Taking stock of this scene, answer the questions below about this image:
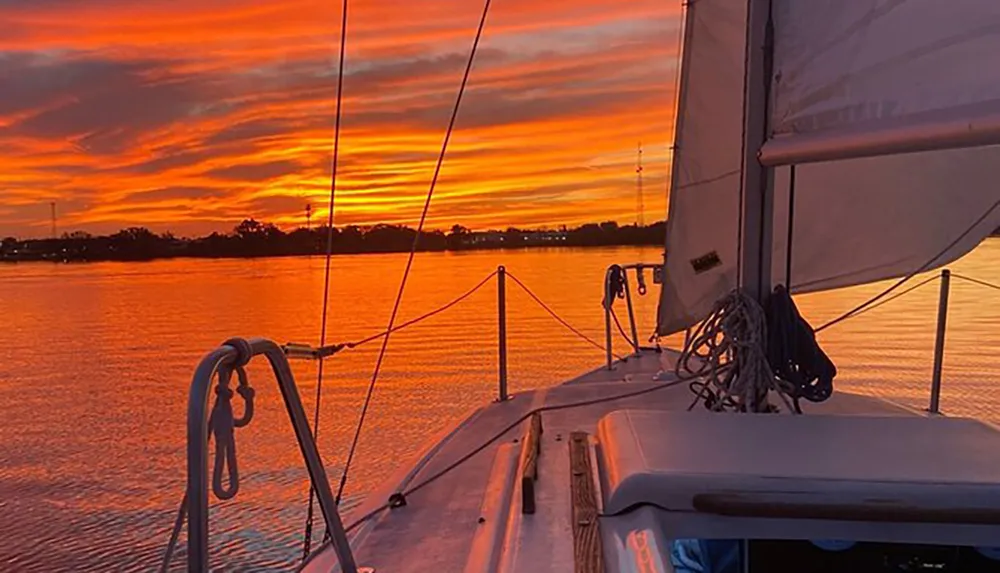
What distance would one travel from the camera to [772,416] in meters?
2.61

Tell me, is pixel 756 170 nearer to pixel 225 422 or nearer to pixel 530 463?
pixel 530 463

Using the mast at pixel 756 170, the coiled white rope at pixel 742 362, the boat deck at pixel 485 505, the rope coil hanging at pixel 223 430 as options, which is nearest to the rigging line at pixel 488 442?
the boat deck at pixel 485 505

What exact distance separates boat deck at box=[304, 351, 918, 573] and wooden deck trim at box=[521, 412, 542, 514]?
3 cm

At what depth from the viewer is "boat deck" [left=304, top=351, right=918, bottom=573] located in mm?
2025

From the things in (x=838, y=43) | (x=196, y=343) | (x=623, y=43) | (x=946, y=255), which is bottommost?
(x=196, y=343)

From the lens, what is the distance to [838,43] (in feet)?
9.45

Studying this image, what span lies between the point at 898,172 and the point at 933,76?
1.75 m

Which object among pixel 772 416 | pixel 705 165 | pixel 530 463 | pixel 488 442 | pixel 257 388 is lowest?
pixel 257 388

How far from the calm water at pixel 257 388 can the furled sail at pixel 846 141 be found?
3224 millimetres

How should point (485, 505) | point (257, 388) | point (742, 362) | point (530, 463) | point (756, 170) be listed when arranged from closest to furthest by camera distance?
1. point (485, 505)
2. point (530, 463)
3. point (742, 362)
4. point (756, 170)
5. point (257, 388)

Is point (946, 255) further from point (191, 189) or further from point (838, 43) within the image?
point (191, 189)

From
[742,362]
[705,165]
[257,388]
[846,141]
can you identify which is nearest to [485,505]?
[742,362]

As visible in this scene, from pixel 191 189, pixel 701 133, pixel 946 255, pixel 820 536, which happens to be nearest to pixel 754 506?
pixel 820 536

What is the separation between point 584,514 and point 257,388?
10.2 metres
